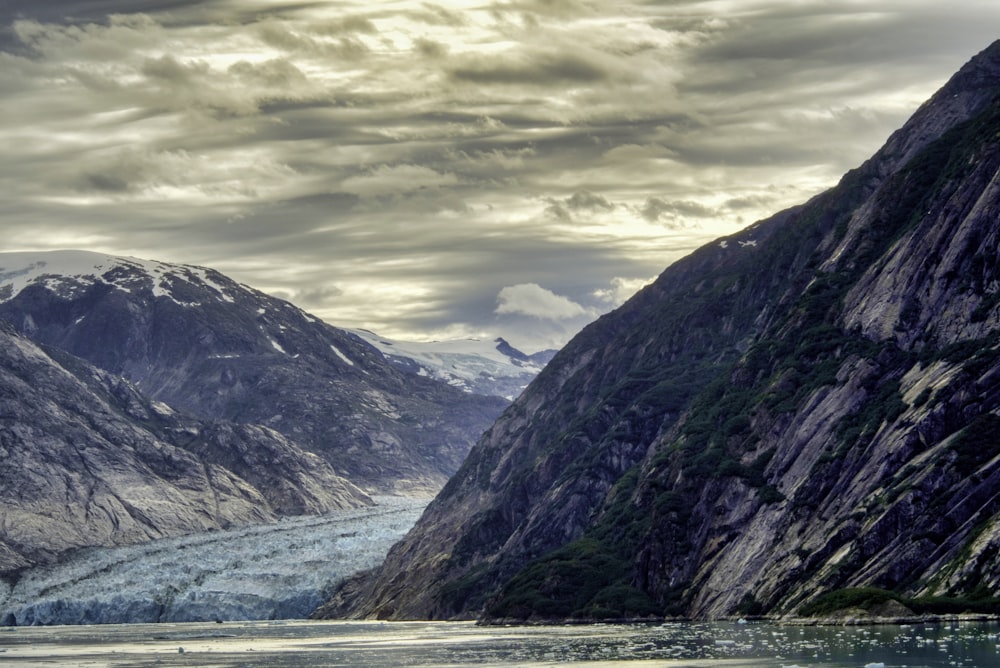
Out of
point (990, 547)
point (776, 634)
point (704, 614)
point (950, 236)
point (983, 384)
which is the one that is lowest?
point (704, 614)

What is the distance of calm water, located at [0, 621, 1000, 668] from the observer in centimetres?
9875

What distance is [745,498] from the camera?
185m

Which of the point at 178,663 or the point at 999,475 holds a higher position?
the point at 999,475

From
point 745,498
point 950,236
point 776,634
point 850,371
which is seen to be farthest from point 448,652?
point 950,236

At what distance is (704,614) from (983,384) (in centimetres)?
4304

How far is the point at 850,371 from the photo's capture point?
184875 mm

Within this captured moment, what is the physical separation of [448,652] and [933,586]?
44600mm

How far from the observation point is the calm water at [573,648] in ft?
324

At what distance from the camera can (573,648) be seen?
132m

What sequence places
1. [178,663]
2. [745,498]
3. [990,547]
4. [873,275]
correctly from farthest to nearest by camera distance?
[873,275] < [745,498] < [178,663] < [990,547]

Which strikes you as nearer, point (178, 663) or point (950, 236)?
point (178, 663)

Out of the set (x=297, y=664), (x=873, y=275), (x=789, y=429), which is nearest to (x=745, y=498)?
(x=789, y=429)

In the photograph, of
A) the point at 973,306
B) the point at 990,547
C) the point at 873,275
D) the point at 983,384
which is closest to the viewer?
the point at 990,547

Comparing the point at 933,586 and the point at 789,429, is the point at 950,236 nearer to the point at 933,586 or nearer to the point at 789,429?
the point at 789,429
